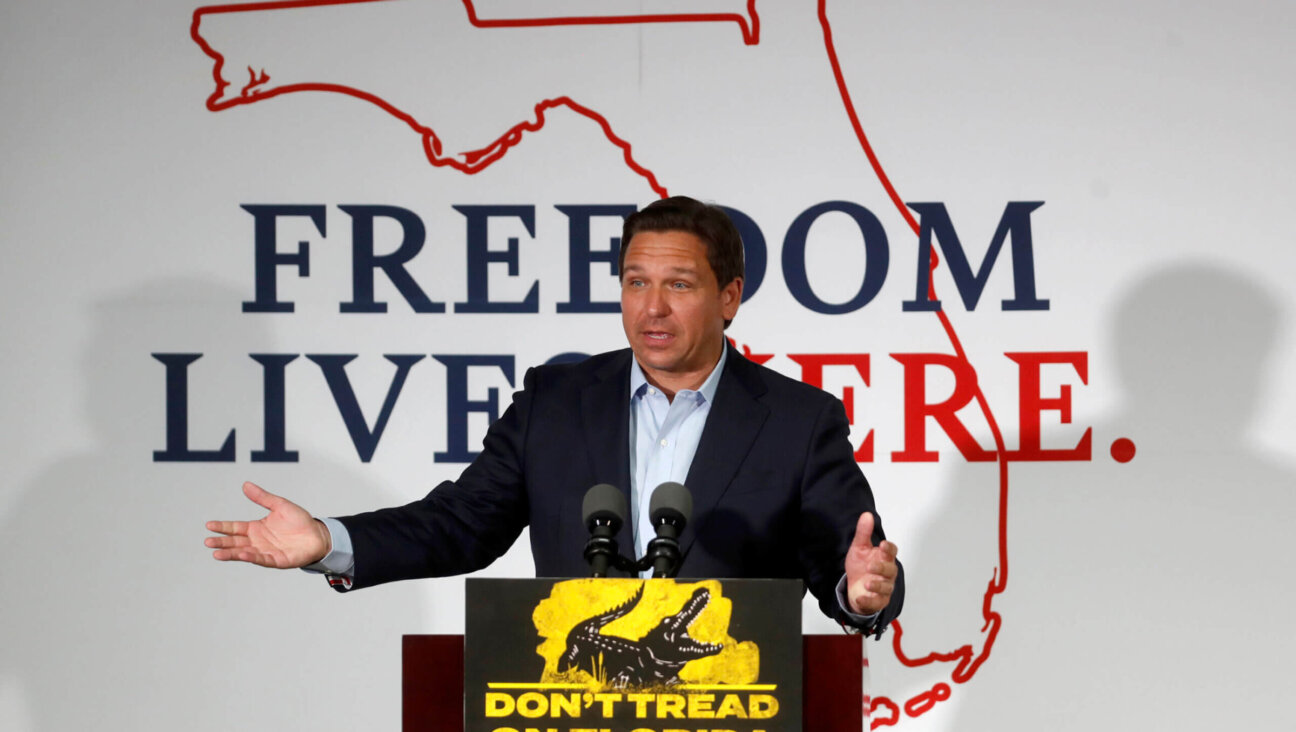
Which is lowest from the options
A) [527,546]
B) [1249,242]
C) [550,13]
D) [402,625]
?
[402,625]

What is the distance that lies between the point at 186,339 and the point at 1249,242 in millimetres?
2978

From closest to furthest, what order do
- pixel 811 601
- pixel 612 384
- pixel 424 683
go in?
pixel 424 683, pixel 612 384, pixel 811 601

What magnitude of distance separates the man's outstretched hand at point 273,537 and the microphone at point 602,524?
485 millimetres

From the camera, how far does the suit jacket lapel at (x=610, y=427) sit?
2053 mm

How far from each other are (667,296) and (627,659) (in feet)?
2.41

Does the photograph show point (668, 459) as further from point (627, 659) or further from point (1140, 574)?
point (1140, 574)

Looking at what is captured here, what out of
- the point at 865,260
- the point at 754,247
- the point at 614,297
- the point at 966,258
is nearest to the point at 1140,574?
the point at 966,258

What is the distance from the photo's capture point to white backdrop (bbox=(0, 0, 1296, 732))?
346cm

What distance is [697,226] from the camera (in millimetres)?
2098

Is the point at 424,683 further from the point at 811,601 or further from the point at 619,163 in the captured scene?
the point at 619,163

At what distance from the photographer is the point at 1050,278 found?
11.4 ft

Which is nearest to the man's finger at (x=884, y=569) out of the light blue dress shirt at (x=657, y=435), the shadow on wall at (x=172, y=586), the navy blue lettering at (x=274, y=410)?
the light blue dress shirt at (x=657, y=435)

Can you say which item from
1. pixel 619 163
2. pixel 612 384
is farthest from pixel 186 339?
pixel 612 384

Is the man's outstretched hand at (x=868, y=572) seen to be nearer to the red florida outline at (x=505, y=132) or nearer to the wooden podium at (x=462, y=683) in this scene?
the wooden podium at (x=462, y=683)
